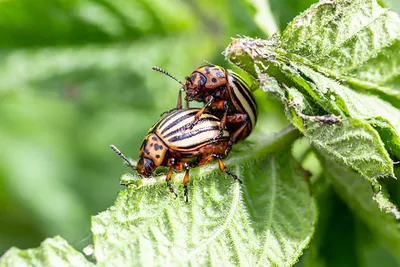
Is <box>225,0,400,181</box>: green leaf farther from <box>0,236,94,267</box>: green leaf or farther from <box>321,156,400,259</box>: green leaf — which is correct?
<box>0,236,94,267</box>: green leaf

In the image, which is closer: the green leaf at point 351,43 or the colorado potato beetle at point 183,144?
the green leaf at point 351,43

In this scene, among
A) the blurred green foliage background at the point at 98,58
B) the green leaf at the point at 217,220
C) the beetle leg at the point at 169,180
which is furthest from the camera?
the blurred green foliage background at the point at 98,58

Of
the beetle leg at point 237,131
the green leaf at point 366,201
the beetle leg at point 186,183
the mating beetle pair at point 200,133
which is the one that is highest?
the mating beetle pair at point 200,133

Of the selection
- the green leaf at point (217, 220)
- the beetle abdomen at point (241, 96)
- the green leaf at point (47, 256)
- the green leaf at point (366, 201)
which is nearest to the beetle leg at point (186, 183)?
the green leaf at point (217, 220)

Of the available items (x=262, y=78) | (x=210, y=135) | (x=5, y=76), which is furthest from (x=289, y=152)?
(x=5, y=76)

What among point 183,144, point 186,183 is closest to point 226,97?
point 183,144

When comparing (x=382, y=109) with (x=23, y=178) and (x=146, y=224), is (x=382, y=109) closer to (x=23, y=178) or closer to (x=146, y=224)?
(x=146, y=224)

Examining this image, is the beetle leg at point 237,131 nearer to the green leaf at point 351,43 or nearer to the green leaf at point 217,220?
the green leaf at point 217,220
